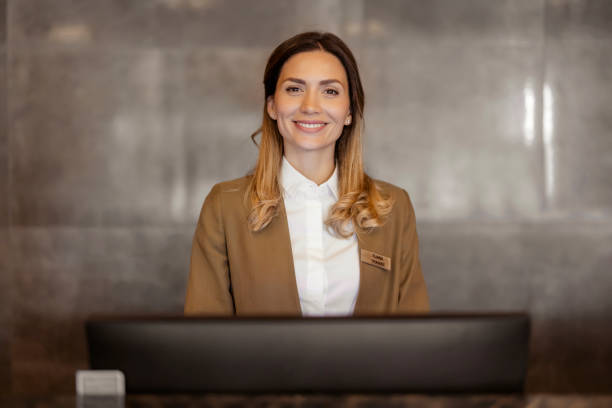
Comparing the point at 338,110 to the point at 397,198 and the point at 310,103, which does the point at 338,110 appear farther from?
the point at 397,198

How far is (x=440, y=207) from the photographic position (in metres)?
3.06


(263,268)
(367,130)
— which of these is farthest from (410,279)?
(367,130)

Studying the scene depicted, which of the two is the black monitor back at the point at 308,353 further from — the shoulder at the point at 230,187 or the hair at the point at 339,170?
the shoulder at the point at 230,187

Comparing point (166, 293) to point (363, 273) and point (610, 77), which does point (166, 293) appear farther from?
point (610, 77)

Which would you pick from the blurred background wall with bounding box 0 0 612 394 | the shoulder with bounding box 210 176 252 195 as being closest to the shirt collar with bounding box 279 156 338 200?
the shoulder with bounding box 210 176 252 195

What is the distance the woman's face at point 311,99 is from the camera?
176 cm

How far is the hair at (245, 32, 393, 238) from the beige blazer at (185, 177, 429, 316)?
4 centimetres

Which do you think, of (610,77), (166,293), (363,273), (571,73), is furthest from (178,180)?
(610,77)

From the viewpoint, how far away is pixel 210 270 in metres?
1.73

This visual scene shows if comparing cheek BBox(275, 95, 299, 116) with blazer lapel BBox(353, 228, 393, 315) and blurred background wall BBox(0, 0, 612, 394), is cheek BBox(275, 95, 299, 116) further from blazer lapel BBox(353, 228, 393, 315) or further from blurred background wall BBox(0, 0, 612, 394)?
blurred background wall BBox(0, 0, 612, 394)

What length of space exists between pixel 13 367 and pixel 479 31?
3.17 metres

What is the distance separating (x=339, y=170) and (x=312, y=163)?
0.11 m

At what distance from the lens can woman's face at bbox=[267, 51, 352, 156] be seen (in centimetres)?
176

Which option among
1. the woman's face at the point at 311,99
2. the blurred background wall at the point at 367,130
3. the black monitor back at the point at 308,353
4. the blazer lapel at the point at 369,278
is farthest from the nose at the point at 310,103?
the blurred background wall at the point at 367,130
